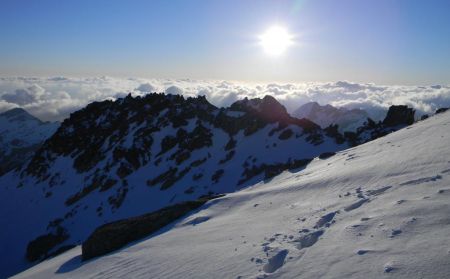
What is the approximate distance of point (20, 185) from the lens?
10144 cm

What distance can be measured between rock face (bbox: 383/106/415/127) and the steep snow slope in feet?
132

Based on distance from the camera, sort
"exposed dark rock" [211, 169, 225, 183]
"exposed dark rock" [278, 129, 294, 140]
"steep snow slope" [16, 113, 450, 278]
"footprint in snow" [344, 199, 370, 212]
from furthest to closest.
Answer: "exposed dark rock" [278, 129, 294, 140] < "exposed dark rock" [211, 169, 225, 183] < "footprint in snow" [344, 199, 370, 212] < "steep snow slope" [16, 113, 450, 278]

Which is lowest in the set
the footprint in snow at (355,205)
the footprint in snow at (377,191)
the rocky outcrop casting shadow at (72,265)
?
the rocky outcrop casting shadow at (72,265)

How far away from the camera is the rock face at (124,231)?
21031 millimetres

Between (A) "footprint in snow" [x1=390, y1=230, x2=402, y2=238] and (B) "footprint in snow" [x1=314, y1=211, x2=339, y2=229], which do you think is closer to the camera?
(A) "footprint in snow" [x1=390, y1=230, x2=402, y2=238]

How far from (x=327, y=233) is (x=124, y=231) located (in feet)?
46.0

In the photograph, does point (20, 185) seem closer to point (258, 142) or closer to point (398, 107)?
point (258, 142)

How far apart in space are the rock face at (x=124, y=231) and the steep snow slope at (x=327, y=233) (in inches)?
45.7

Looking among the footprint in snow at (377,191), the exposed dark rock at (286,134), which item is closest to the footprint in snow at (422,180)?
the footprint in snow at (377,191)

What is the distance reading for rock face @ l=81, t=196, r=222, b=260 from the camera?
21.0 meters

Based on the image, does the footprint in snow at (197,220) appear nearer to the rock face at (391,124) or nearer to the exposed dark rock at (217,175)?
the exposed dark rock at (217,175)

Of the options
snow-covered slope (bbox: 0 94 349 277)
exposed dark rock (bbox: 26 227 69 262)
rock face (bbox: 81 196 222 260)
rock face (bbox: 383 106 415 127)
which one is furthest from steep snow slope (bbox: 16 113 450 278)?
exposed dark rock (bbox: 26 227 69 262)

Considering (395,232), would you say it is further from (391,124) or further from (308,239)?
(391,124)

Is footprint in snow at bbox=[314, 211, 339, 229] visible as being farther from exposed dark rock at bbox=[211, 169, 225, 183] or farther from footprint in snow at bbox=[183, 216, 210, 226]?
exposed dark rock at bbox=[211, 169, 225, 183]
